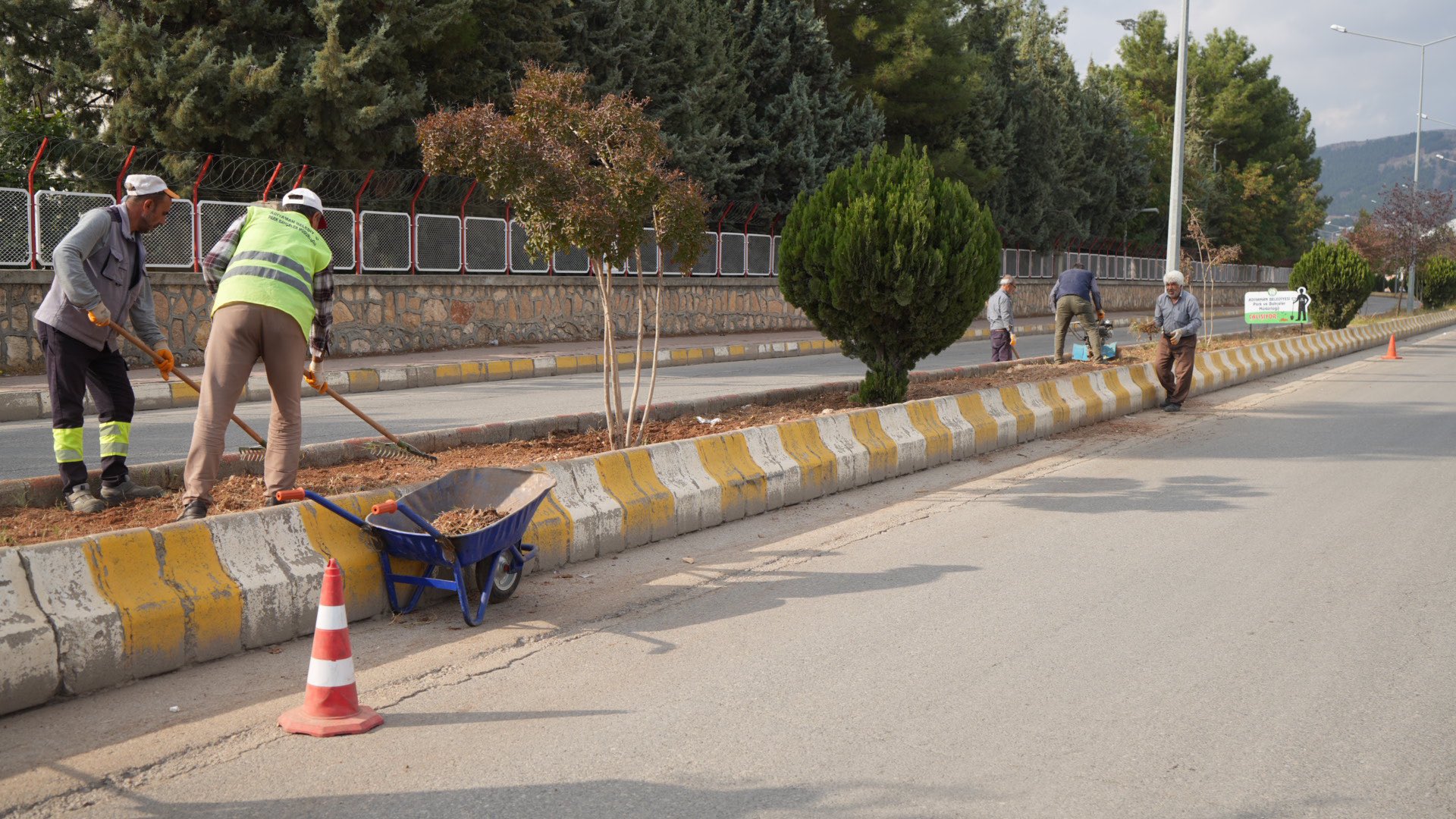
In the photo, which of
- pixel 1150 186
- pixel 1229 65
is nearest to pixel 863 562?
pixel 1150 186

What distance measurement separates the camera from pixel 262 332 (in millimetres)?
5961

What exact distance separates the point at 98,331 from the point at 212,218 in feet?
41.3

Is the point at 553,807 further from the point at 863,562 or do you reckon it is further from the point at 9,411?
the point at 9,411

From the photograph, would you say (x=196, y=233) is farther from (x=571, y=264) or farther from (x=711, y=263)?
(x=711, y=263)

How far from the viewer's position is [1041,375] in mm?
16016

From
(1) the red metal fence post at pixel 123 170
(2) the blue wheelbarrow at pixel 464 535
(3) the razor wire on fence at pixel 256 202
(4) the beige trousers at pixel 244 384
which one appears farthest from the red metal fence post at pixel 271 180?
(2) the blue wheelbarrow at pixel 464 535

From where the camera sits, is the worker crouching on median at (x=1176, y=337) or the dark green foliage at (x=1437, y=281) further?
the dark green foliage at (x=1437, y=281)

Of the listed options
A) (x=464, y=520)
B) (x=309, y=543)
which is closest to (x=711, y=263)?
(x=464, y=520)

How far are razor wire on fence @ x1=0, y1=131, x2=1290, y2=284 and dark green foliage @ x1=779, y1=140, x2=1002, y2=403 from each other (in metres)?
2.32

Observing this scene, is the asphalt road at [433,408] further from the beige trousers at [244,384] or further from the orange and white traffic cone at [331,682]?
the orange and white traffic cone at [331,682]

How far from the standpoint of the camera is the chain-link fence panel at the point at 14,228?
50.8ft

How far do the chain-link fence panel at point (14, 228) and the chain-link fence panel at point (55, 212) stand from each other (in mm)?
122

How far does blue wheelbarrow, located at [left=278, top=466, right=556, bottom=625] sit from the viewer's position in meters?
5.30

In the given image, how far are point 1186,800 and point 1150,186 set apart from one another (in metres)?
57.5
